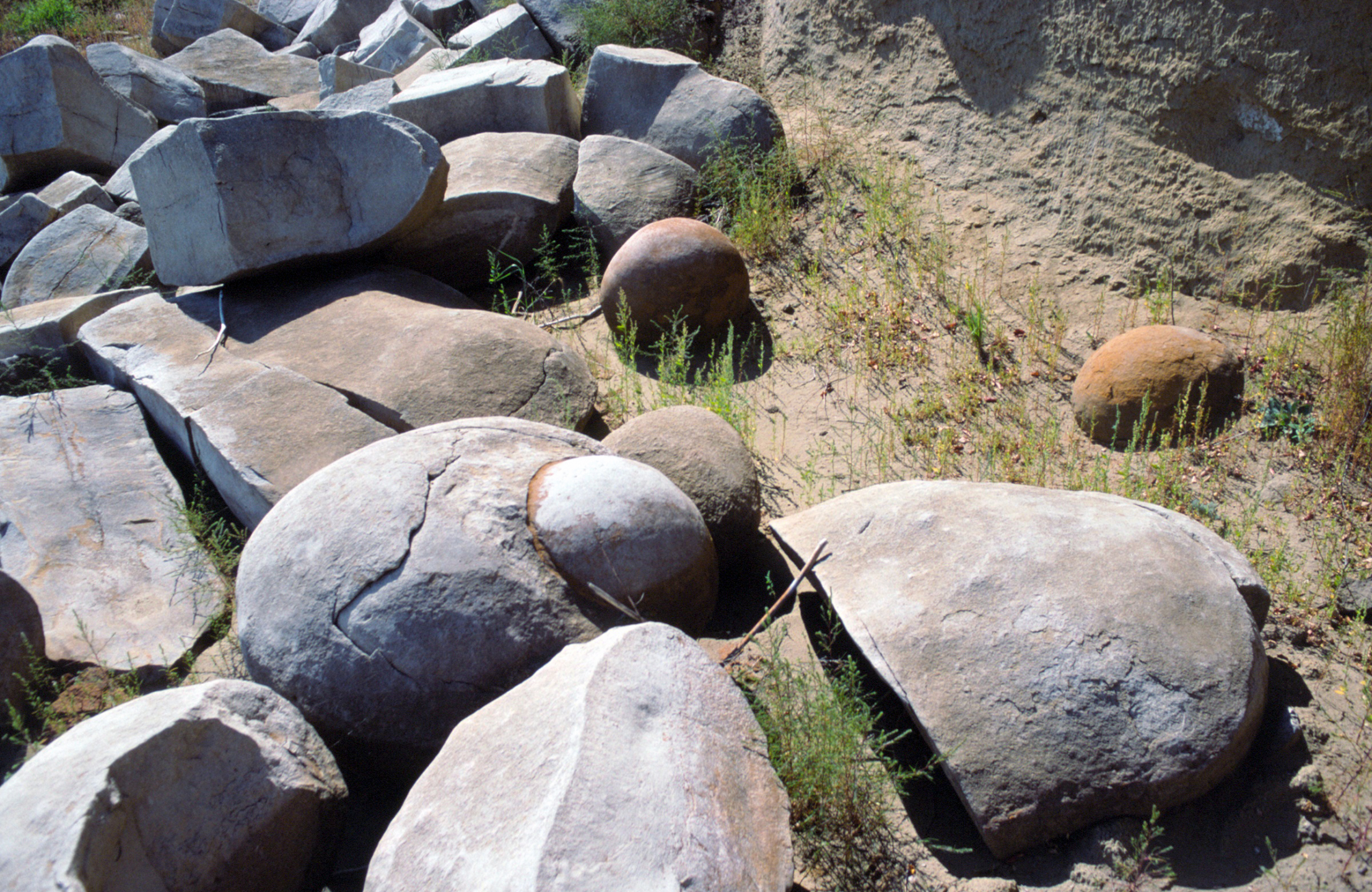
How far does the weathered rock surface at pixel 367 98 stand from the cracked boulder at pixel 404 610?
472 centimetres

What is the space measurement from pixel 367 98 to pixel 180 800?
18.9ft

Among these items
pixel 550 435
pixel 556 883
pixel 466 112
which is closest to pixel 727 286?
pixel 550 435

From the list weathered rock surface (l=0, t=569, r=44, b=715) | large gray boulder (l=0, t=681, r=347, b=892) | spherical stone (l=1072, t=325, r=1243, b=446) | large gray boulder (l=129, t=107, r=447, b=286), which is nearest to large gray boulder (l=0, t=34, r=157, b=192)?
large gray boulder (l=129, t=107, r=447, b=286)

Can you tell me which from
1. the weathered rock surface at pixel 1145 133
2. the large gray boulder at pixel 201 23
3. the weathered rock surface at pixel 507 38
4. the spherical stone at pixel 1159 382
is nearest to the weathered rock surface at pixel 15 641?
the spherical stone at pixel 1159 382

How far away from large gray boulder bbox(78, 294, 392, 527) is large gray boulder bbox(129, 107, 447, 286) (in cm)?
37

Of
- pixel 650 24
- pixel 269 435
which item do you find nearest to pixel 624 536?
pixel 269 435

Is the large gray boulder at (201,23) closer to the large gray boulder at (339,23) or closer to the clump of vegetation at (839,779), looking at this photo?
the large gray boulder at (339,23)

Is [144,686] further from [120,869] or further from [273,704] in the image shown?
[120,869]

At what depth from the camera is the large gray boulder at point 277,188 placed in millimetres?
4344

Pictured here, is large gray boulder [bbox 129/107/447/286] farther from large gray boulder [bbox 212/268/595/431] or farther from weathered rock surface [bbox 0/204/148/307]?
weathered rock surface [bbox 0/204/148/307]

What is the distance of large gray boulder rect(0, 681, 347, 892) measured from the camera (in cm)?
180

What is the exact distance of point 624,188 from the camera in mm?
5473

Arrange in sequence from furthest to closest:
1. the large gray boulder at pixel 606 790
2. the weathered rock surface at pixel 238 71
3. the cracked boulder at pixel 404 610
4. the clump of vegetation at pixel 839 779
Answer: the weathered rock surface at pixel 238 71, the cracked boulder at pixel 404 610, the clump of vegetation at pixel 839 779, the large gray boulder at pixel 606 790

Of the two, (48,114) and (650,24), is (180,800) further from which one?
(48,114)
